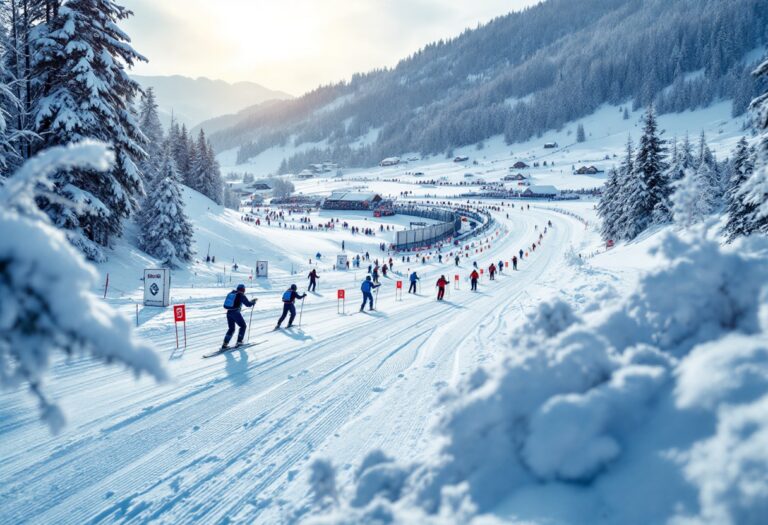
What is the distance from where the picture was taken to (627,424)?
294cm

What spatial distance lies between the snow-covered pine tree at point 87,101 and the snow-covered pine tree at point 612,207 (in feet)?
122

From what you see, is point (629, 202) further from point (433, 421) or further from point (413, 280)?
point (433, 421)

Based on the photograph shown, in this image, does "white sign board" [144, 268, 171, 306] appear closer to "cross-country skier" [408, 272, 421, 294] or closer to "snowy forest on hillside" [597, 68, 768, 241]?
"cross-country skier" [408, 272, 421, 294]

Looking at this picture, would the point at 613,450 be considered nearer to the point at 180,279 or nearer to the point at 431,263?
the point at 180,279

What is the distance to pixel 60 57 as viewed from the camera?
19312mm

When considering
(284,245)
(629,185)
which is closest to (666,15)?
(629,185)

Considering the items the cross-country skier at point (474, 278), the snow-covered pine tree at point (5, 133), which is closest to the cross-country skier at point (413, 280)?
the cross-country skier at point (474, 278)

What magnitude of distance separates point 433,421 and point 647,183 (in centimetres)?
3359

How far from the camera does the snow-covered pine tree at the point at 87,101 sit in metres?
18.4

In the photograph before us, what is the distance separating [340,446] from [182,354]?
20.6ft

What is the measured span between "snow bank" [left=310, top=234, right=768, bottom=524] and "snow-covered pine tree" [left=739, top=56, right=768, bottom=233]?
323 inches

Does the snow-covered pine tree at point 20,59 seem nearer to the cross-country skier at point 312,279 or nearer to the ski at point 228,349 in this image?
the cross-country skier at point 312,279

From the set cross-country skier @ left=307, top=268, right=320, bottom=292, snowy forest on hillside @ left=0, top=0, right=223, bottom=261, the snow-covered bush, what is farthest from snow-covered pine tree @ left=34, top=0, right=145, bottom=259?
the snow-covered bush

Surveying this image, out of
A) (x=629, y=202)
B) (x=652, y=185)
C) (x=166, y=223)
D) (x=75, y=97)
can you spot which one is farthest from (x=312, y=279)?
(x=652, y=185)
